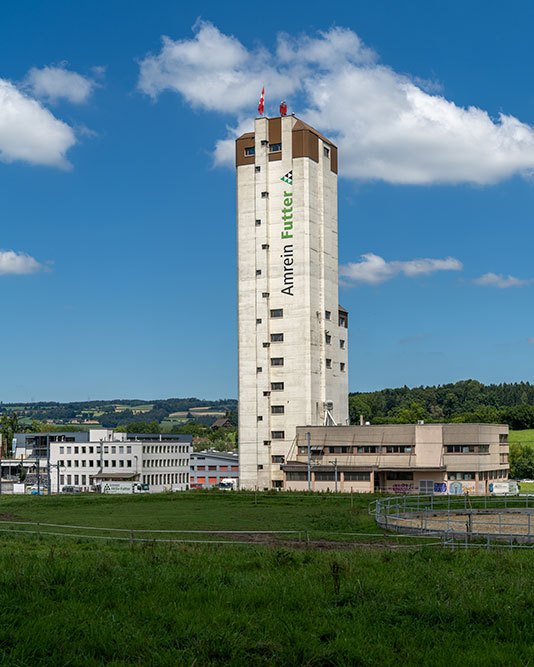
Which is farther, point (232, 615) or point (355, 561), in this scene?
point (355, 561)

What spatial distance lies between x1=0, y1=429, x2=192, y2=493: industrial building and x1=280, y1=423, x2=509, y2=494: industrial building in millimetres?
42407

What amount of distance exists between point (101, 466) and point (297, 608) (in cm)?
13227

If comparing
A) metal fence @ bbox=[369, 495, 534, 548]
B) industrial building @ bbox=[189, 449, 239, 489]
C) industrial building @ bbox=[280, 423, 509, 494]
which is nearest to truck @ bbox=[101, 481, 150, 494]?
industrial building @ bbox=[280, 423, 509, 494]

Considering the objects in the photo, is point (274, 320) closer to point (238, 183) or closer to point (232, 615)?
point (238, 183)

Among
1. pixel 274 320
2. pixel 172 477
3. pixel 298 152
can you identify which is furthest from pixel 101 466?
pixel 298 152

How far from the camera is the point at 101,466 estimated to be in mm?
142750

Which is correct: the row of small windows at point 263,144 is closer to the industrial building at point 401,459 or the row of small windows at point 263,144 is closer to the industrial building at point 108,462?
the industrial building at point 401,459

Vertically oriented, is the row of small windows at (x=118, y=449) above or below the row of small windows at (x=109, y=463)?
above

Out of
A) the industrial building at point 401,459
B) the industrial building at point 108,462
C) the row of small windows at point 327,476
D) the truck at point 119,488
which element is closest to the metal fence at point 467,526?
the industrial building at point 401,459

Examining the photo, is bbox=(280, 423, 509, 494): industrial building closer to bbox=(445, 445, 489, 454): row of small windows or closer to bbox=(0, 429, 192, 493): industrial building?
bbox=(445, 445, 489, 454): row of small windows

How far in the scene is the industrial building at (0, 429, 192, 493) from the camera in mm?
144250

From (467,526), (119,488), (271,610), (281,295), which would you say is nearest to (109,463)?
(119,488)

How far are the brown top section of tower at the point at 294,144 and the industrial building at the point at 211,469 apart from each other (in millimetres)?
85208

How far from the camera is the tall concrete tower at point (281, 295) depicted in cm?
10956
